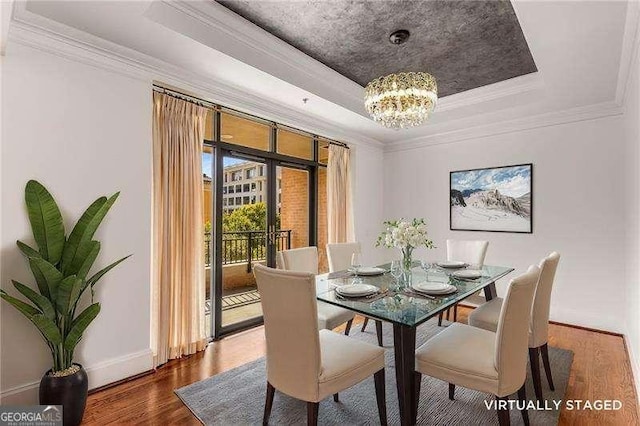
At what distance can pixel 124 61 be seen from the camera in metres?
2.60

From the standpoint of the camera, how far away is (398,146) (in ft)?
18.1

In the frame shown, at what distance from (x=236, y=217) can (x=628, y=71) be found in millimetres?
4037

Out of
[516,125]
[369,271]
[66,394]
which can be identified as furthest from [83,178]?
[516,125]

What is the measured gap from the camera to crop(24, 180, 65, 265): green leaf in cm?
207

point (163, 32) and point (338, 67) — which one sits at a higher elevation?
point (338, 67)

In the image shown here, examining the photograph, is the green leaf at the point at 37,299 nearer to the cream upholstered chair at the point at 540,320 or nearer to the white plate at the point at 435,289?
the white plate at the point at 435,289

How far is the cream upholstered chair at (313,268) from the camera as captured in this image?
272cm

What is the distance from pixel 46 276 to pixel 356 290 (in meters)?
1.94

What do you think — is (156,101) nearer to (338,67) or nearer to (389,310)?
(338,67)

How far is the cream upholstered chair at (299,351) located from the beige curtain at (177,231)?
4.78 feet

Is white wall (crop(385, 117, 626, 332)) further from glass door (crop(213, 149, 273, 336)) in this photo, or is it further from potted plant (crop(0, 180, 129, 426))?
potted plant (crop(0, 180, 129, 426))

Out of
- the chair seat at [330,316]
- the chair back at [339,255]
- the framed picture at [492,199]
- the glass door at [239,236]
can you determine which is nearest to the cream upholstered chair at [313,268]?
the chair seat at [330,316]

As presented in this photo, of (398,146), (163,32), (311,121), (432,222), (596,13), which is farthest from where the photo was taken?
(398,146)

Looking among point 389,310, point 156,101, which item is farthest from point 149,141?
point 389,310
